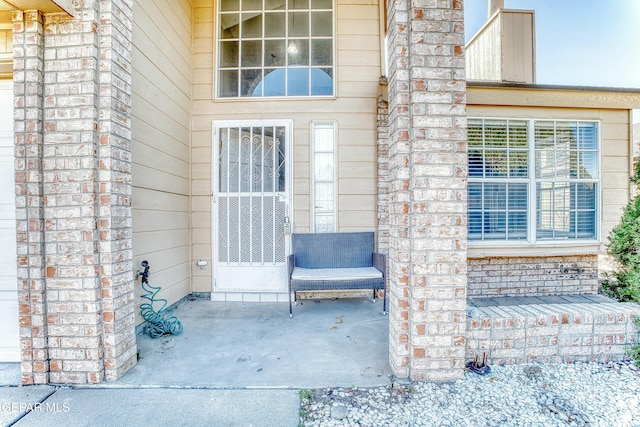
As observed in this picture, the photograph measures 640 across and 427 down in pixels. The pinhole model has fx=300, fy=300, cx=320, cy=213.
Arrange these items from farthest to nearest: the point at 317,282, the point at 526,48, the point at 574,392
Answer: the point at 526,48 < the point at 317,282 < the point at 574,392

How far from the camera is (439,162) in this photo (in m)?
1.92

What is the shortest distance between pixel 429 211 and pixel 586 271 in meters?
3.59

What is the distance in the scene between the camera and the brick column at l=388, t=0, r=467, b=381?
191 cm

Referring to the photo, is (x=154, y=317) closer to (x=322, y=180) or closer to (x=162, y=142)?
(x=162, y=142)

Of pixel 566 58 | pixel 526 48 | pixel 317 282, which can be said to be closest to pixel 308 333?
pixel 317 282

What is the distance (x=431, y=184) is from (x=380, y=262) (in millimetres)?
1751

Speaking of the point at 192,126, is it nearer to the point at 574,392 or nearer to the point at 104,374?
the point at 104,374

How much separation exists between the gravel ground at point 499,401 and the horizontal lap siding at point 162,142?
217cm

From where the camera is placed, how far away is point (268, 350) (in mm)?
2439

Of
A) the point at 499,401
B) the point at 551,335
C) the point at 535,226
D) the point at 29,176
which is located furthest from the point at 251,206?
the point at 535,226

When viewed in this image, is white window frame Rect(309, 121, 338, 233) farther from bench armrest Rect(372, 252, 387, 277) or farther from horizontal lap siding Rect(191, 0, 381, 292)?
bench armrest Rect(372, 252, 387, 277)

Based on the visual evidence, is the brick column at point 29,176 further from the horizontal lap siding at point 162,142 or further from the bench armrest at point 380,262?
the bench armrest at point 380,262

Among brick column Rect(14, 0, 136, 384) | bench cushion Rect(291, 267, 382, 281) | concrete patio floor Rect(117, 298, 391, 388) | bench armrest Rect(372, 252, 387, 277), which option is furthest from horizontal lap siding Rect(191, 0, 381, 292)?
brick column Rect(14, 0, 136, 384)

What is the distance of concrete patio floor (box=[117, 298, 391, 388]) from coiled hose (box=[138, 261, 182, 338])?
68 mm
